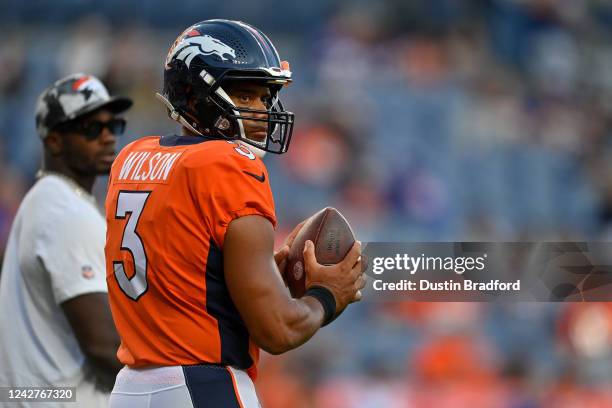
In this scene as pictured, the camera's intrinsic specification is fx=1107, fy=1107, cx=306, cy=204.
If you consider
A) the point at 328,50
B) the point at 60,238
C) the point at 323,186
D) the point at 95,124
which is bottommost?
the point at 60,238

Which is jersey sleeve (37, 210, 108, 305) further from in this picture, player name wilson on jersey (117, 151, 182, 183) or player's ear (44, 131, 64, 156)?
player name wilson on jersey (117, 151, 182, 183)

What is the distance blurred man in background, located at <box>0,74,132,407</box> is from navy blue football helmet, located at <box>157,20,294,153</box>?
3.10 ft

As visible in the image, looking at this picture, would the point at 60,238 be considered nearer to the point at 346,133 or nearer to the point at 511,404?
the point at 511,404

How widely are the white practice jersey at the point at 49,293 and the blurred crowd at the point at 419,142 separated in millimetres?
3688

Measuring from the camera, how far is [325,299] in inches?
120

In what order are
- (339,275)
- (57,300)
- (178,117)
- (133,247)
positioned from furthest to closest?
(57,300), (178,117), (339,275), (133,247)

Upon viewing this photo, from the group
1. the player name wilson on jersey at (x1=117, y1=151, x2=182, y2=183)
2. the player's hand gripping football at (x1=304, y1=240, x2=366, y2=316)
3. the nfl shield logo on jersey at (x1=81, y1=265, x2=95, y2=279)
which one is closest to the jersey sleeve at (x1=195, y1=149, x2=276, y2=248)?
the player name wilson on jersey at (x1=117, y1=151, x2=182, y2=183)

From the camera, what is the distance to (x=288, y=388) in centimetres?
780

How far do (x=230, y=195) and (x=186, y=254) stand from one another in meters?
0.20

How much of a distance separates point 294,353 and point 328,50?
201 inches

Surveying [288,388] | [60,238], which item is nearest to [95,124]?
[60,238]

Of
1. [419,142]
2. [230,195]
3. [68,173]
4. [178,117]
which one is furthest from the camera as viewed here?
[419,142]

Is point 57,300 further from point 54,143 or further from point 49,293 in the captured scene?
point 54,143

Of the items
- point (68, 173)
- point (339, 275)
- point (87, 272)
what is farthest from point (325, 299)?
point (68, 173)
